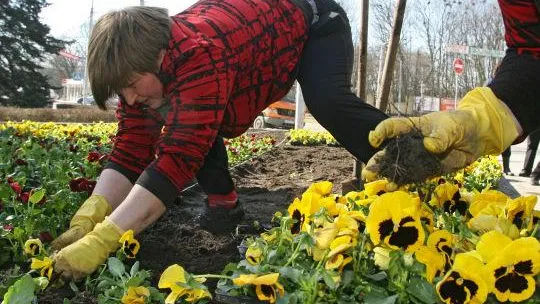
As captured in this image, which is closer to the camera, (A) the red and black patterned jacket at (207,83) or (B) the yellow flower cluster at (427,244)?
(B) the yellow flower cluster at (427,244)

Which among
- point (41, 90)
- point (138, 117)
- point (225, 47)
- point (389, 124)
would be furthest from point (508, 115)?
point (41, 90)

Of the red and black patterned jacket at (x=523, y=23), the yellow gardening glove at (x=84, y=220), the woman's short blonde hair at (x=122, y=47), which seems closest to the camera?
A: the red and black patterned jacket at (x=523, y=23)

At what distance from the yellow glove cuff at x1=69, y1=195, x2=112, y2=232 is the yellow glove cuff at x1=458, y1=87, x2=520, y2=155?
1376mm

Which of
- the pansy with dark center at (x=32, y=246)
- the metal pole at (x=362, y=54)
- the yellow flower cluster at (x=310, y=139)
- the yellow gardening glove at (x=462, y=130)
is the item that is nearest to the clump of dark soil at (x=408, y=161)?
the yellow gardening glove at (x=462, y=130)

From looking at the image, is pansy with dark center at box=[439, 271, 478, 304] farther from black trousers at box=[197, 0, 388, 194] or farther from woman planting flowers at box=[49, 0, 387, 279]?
black trousers at box=[197, 0, 388, 194]


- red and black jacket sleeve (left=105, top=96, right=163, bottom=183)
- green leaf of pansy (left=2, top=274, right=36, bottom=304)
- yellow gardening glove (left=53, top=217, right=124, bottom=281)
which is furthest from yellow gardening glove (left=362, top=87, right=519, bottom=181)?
red and black jacket sleeve (left=105, top=96, right=163, bottom=183)

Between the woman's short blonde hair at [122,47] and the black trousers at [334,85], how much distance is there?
30.3 inches

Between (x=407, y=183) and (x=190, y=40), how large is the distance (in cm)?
85

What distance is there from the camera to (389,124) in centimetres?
168

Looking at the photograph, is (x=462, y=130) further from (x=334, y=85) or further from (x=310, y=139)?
(x=310, y=139)

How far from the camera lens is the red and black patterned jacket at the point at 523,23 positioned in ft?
5.66

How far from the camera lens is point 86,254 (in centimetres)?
176

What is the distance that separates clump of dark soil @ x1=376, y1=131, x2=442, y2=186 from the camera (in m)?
1.63

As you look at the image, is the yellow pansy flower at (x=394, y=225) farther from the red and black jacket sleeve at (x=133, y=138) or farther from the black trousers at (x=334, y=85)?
the red and black jacket sleeve at (x=133, y=138)
